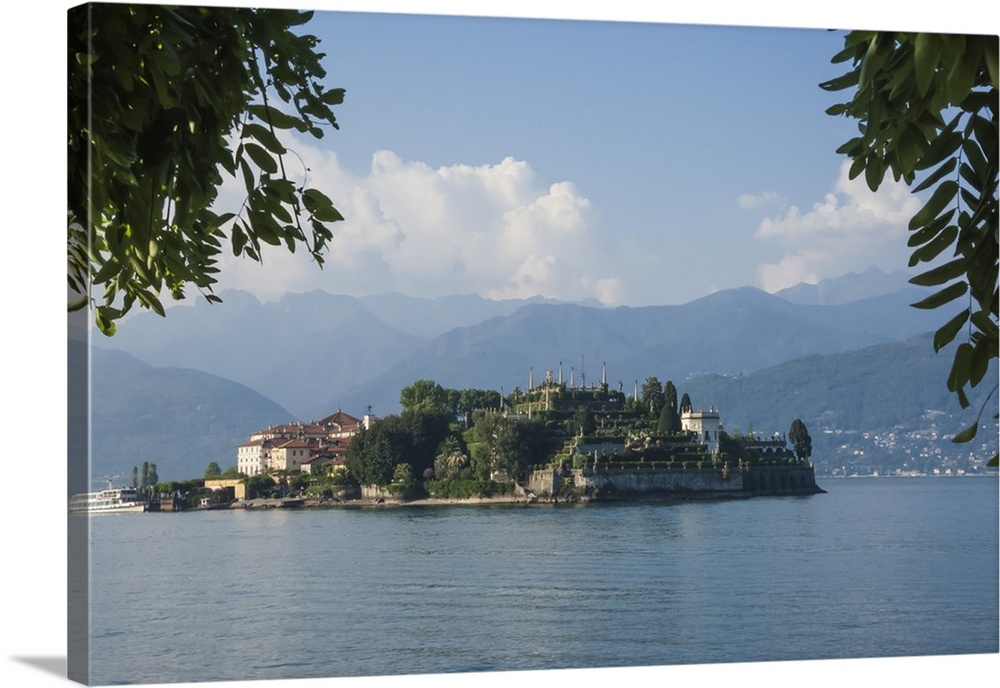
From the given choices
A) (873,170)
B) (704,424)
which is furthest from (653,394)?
(873,170)

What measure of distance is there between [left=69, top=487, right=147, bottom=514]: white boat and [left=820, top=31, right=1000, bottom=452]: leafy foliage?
2.82 m

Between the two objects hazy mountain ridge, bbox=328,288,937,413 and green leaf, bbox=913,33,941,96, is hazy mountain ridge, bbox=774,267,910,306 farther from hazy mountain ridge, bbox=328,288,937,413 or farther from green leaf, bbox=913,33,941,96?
green leaf, bbox=913,33,941,96

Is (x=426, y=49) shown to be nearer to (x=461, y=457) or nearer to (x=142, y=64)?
(x=461, y=457)

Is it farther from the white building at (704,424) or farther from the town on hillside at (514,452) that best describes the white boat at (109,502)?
the white building at (704,424)

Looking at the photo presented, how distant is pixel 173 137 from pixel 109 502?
8.58ft

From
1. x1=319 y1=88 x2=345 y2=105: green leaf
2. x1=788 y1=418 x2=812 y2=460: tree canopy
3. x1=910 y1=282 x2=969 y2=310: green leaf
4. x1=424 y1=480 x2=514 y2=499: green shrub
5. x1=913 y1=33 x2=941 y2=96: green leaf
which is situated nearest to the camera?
x1=913 y1=33 x2=941 y2=96: green leaf

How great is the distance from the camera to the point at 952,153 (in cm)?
334

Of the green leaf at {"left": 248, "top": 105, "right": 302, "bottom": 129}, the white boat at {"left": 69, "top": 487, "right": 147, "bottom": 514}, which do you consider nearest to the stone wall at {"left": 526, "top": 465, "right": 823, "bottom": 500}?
the white boat at {"left": 69, "top": 487, "right": 147, "bottom": 514}

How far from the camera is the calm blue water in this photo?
20.8 feet

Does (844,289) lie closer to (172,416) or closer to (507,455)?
(507,455)

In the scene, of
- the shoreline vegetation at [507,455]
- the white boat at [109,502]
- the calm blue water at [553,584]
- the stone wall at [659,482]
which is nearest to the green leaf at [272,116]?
the white boat at [109,502]

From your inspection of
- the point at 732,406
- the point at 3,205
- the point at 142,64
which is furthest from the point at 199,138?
the point at 732,406

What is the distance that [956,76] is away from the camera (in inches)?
118

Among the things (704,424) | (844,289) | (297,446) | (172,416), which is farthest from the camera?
(704,424)
